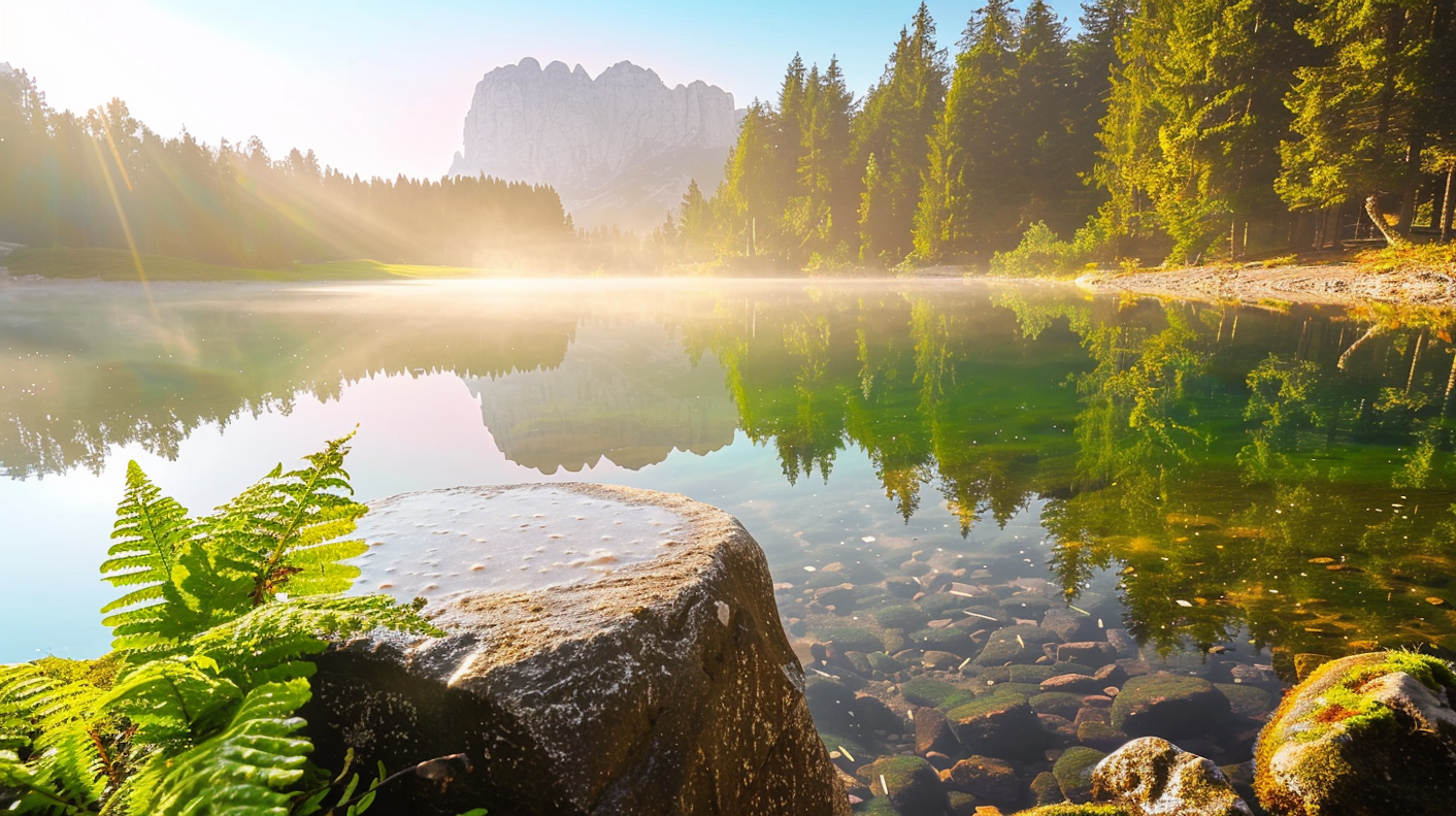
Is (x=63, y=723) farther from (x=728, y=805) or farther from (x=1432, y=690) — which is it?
(x=1432, y=690)

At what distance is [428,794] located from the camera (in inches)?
74.3

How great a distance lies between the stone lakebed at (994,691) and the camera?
3830 millimetres

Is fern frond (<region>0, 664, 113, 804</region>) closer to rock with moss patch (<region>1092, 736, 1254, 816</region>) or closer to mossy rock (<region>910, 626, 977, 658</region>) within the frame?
rock with moss patch (<region>1092, 736, 1254, 816</region>)

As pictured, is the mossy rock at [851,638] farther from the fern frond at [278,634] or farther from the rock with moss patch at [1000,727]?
the fern frond at [278,634]

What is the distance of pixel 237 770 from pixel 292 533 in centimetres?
93

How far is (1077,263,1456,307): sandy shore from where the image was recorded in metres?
25.2

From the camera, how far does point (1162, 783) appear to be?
3410 mm

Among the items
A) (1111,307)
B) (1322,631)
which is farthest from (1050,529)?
(1111,307)

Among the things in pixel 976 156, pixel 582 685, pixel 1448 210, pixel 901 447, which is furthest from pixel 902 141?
pixel 582 685

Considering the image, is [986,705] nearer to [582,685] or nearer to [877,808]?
[877,808]

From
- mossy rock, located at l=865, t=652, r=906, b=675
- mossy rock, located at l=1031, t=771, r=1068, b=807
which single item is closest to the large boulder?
mossy rock, located at l=1031, t=771, r=1068, b=807

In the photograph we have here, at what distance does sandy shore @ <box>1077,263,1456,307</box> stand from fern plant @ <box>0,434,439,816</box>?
3375 centimetres

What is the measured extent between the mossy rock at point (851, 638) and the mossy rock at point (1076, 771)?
1429mm

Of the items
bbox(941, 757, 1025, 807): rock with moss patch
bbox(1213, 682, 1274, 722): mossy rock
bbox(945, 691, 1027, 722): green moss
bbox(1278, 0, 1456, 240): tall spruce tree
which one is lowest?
bbox(941, 757, 1025, 807): rock with moss patch
